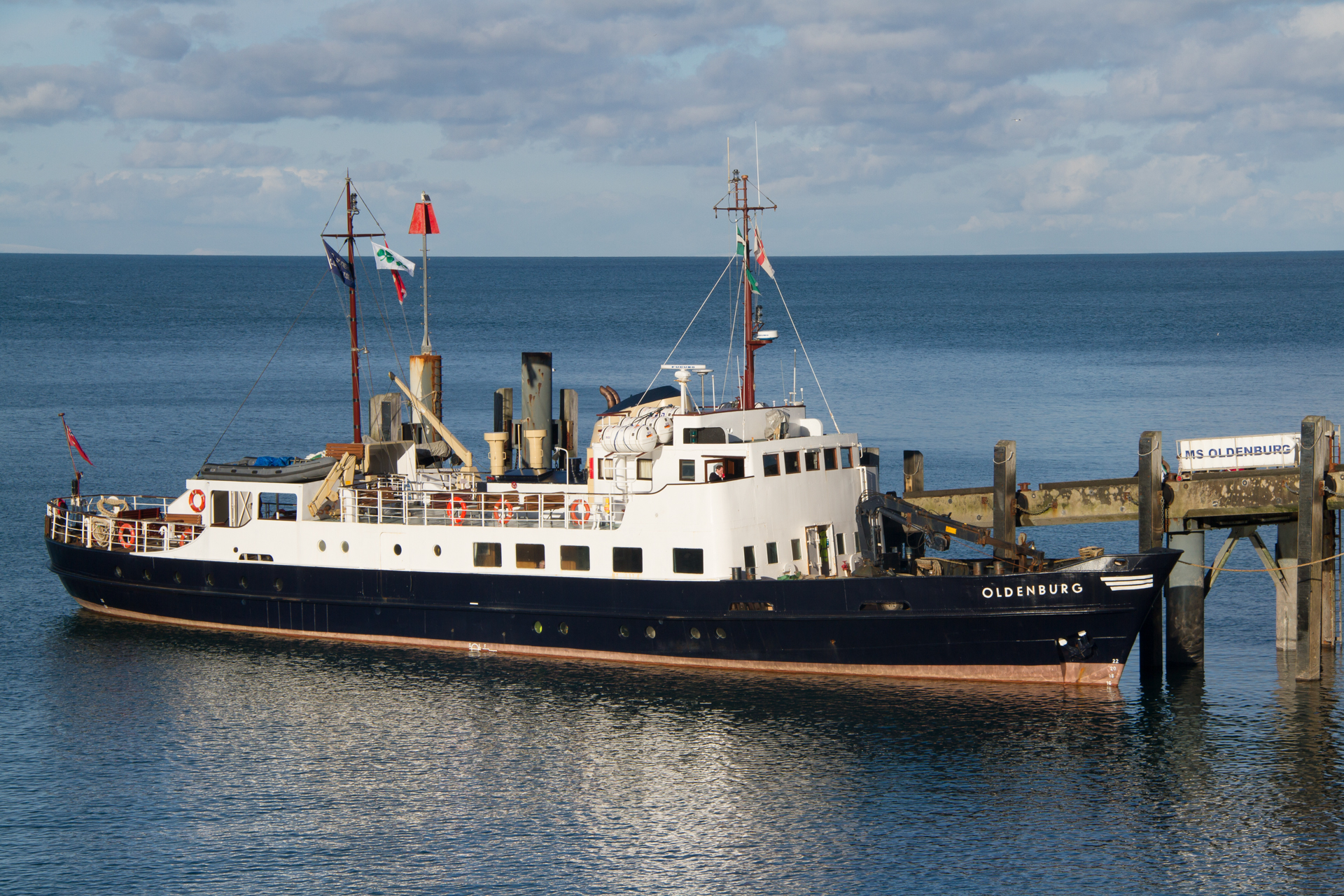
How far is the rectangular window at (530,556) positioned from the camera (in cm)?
3294

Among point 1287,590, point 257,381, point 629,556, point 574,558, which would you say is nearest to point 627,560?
point 629,556

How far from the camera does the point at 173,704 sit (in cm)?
3067

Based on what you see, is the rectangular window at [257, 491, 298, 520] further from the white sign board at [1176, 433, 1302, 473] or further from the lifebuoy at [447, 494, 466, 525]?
the white sign board at [1176, 433, 1302, 473]

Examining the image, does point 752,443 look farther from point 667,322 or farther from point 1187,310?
point 1187,310

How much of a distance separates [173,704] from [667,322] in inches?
4592

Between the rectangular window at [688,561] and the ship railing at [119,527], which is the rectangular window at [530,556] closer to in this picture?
the rectangular window at [688,561]

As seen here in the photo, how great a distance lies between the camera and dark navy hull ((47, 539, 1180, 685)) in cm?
2984

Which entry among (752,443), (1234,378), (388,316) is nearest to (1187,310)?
(1234,378)

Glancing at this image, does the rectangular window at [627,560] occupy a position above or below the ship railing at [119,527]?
below

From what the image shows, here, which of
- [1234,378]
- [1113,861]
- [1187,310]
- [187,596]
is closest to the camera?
[1113,861]

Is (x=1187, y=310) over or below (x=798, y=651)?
over

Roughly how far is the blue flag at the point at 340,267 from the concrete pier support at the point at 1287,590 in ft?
76.1

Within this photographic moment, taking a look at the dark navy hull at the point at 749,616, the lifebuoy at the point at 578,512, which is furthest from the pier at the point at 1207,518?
the lifebuoy at the point at 578,512

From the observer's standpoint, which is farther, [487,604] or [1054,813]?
[487,604]
